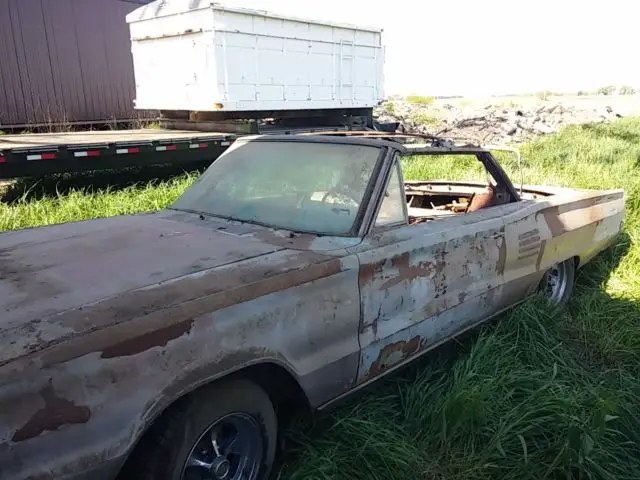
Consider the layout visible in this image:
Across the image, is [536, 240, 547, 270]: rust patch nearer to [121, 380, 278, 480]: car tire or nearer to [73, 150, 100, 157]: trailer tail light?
[121, 380, 278, 480]: car tire

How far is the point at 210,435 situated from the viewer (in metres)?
2.08

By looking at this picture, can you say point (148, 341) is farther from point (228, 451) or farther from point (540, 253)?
point (540, 253)

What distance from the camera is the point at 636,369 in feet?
12.0

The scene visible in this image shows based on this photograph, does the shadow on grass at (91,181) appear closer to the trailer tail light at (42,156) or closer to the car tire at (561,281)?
the trailer tail light at (42,156)

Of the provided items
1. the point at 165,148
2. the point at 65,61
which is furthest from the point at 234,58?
the point at 65,61

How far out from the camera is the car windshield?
2906 millimetres

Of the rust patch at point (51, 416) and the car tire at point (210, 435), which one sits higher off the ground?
the rust patch at point (51, 416)

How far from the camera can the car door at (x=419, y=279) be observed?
2615 mm

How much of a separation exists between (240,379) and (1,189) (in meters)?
7.09

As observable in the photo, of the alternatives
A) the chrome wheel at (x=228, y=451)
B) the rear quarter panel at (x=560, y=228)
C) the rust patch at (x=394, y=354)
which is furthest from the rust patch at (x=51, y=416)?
the rear quarter panel at (x=560, y=228)

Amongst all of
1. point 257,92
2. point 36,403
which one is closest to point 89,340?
point 36,403

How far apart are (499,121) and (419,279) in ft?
75.5

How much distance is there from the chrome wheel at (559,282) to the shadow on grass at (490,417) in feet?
2.17

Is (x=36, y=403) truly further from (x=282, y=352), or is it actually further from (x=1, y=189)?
(x=1, y=189)
